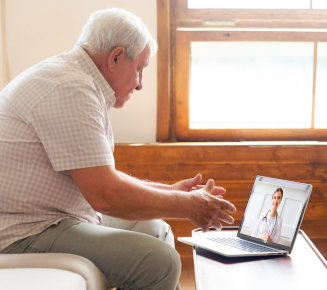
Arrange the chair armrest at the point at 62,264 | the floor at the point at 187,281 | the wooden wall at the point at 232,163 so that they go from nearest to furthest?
the chair armrest at the point at 62,264
the floor at the point at 187,281
the wooden wall at the point at 232,163

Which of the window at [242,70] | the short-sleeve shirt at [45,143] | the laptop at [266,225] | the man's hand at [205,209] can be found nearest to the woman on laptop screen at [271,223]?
the laptop at [266,225]

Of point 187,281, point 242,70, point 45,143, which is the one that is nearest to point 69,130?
point 45,143

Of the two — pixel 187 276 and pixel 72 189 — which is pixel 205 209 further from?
pixel 187 276

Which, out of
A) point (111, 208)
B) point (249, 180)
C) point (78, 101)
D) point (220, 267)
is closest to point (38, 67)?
point (78, 101)

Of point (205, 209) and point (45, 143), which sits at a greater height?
point (45, 143)

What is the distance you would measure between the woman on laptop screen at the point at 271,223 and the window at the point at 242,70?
1.00 m

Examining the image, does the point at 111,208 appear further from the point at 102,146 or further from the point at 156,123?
the point at 156,123

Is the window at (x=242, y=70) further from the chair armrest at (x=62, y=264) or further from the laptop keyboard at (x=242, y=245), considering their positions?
the chair armrest at (x=62, y=264)

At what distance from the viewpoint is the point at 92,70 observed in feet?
4.50

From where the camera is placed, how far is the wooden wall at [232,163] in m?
2.38

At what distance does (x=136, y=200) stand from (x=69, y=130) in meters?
0.25

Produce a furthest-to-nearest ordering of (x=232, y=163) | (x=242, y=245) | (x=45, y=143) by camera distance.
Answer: (x=232, y=163)
(x=242, y=245)
(x=45, y=143)

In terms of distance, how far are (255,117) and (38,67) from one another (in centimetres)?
155

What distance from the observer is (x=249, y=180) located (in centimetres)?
241
